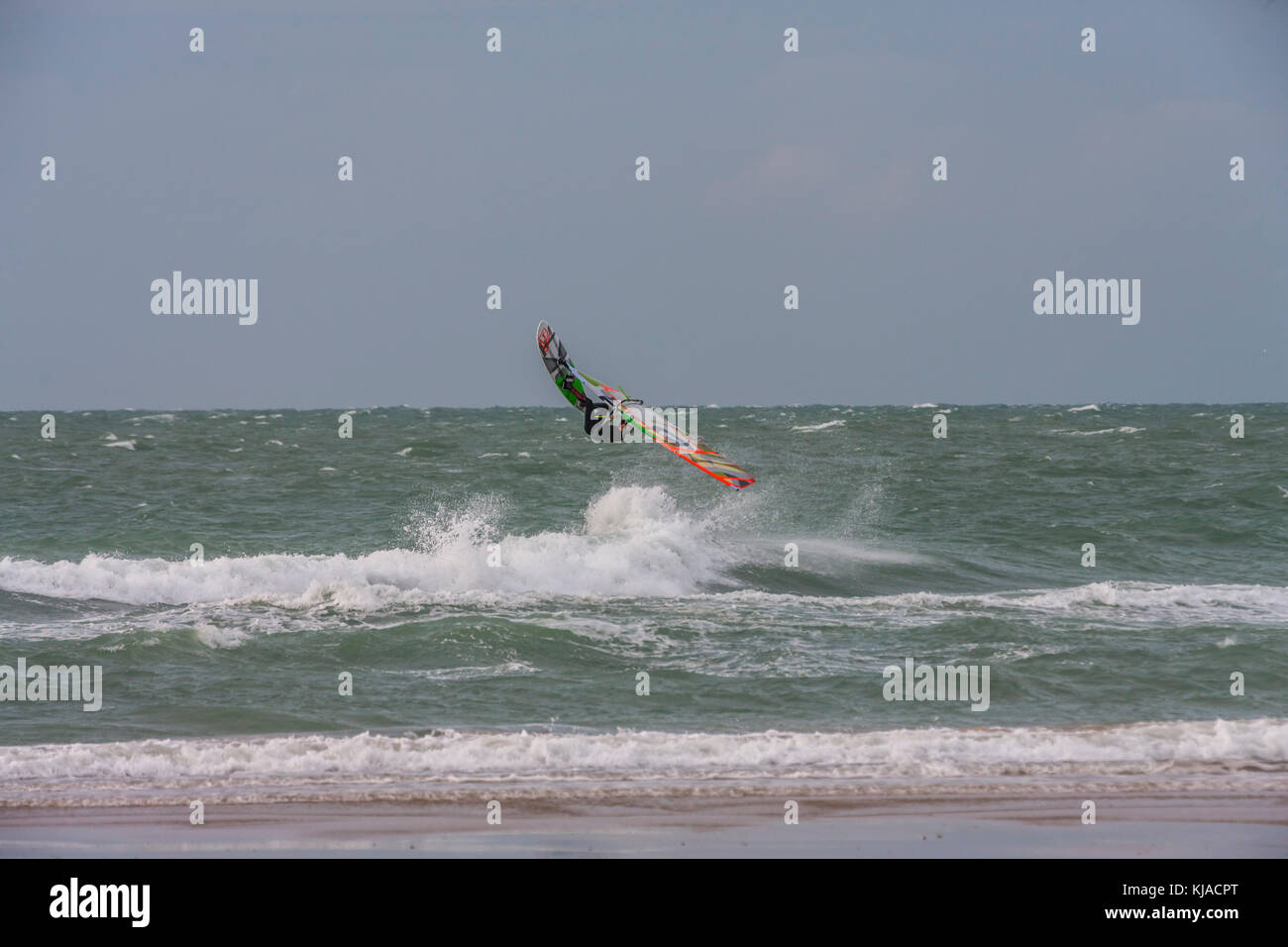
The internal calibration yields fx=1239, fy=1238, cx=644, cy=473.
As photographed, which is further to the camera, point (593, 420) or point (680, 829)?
point (593, 420)

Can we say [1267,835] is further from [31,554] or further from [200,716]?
[31,554]

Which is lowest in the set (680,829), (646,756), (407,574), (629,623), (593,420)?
(680,829)

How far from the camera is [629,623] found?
1570cm

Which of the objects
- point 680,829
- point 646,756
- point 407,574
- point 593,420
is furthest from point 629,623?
point 680,829

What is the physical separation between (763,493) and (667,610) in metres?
13.0

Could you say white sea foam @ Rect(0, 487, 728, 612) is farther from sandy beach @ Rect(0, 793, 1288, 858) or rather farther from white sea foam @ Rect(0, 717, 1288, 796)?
sandy beach @ Rect(0, 793, 1288, 858)

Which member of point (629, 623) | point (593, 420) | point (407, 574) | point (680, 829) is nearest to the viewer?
point (680, 829)

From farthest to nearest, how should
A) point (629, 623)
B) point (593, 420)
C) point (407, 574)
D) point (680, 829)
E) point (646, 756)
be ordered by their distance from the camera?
point (407, 574), point (593, 420), point (629, 623), point (646, 756), point (680, 829)

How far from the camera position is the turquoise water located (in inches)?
401

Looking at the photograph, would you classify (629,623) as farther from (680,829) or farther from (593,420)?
(680,829)

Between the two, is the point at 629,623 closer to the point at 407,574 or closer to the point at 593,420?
the point at 593,420

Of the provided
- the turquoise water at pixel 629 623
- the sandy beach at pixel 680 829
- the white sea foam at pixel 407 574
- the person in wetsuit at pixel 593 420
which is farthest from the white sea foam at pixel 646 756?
the person in wetsuit at pixel 593 420

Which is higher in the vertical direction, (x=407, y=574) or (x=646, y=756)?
(x=407, y=574)
